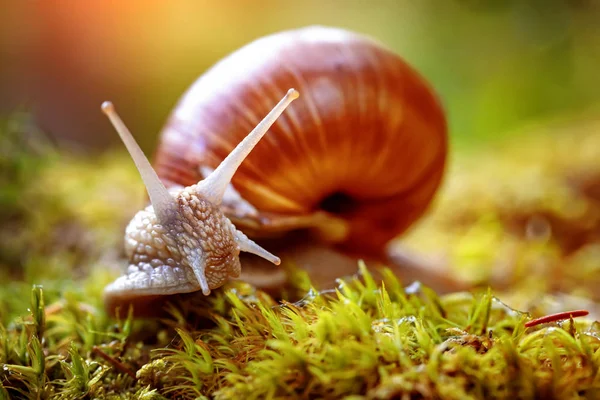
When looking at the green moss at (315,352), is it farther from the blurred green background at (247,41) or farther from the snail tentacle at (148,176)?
the blurred green background at (247,41)

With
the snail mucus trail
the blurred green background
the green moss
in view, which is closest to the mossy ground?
the green moss

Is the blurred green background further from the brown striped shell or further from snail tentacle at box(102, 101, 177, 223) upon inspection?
snail tentacle at box(102, 101, 177, 223)

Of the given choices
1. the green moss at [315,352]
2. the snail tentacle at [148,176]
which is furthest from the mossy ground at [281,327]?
the snail tentacle at [148,176]

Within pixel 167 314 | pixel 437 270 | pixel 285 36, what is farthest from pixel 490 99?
pixel 167 314

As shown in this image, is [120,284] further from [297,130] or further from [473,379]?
[473,379]

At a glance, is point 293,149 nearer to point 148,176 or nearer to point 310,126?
point 310,126

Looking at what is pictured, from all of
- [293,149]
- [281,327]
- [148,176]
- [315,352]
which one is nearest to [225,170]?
[148,176]
